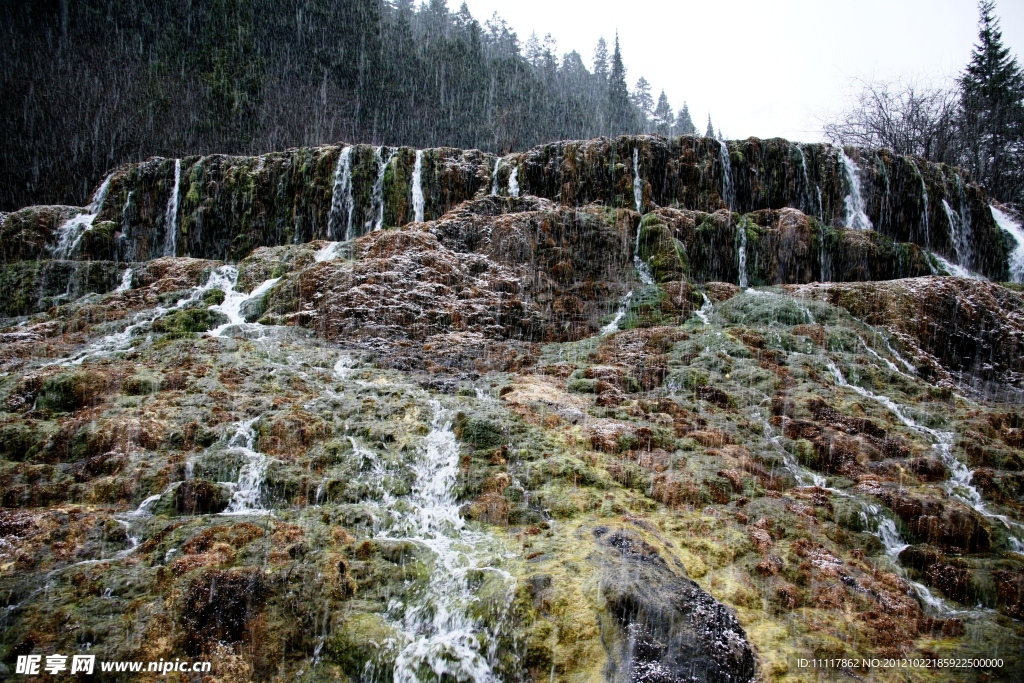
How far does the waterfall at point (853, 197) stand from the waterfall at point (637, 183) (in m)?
8.30

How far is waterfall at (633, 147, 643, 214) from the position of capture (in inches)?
881

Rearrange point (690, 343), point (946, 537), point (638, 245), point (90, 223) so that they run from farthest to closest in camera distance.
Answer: point (90, 223) < point (638, 245) < point (690, 343) < point (946, 537)

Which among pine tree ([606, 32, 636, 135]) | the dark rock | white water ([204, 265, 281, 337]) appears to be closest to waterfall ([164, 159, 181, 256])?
white water ([204, 265, 281, 337])

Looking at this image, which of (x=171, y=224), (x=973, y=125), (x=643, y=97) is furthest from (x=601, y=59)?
(x=171, y=224)

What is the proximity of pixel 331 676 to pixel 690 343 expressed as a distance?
1073 cm

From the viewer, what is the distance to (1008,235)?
23.7 m

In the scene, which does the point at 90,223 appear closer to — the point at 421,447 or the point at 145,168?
the point at 145,168

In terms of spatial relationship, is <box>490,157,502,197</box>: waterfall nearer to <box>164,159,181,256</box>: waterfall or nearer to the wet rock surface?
the wet rock surface

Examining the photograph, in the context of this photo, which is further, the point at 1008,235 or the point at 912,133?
the point at 912,133

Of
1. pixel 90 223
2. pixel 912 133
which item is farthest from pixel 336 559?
pixel 912 133

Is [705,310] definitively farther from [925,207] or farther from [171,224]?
[171,224]

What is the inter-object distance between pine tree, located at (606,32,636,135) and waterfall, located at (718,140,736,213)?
40.6m

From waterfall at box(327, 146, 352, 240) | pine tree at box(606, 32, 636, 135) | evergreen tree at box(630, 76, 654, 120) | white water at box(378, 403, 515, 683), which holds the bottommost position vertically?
white water at box(378, 403, 515, 683)

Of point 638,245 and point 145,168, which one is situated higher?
point 145,168
